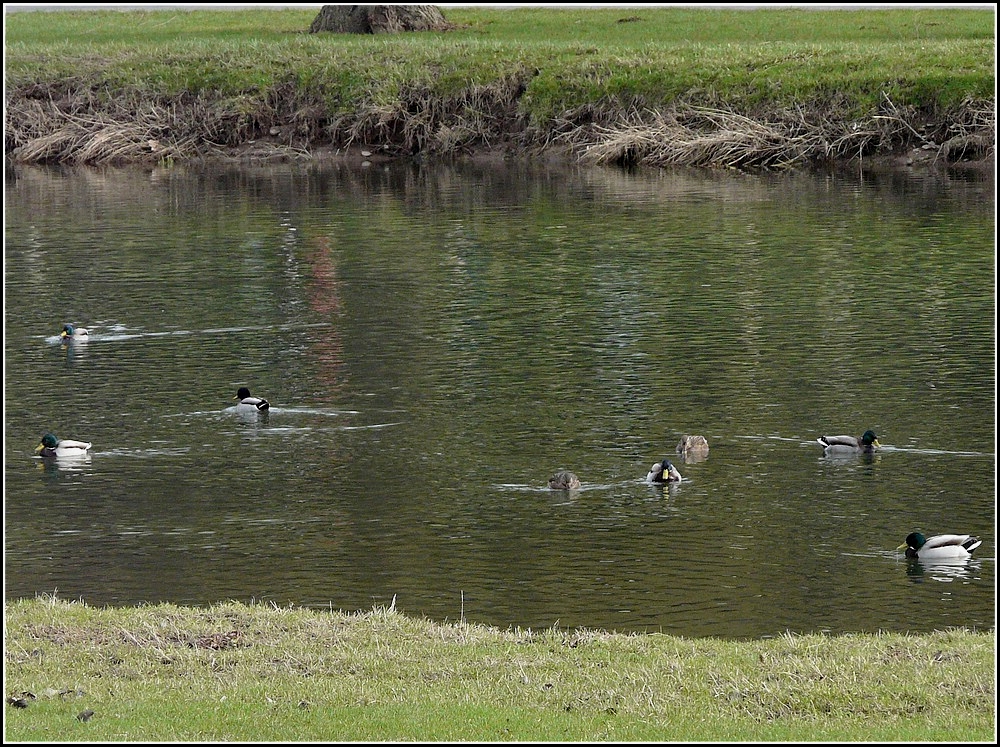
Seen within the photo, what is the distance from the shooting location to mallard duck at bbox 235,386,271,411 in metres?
25.5

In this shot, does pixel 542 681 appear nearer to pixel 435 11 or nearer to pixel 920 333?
pixel 920 333

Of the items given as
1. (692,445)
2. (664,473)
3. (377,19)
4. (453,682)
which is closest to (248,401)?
(692,445)

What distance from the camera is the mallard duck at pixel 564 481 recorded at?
20953mm

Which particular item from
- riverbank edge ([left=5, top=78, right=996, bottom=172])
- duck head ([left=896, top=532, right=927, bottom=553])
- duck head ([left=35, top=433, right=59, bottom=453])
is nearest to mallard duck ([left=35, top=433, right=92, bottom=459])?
duck head ([left=35, top=433, right=59, bottom=453])

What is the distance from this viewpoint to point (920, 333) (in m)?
30.3

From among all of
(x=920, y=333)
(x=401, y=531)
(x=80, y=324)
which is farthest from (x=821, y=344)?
(x=80, y=324)

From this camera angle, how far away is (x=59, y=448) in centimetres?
2311

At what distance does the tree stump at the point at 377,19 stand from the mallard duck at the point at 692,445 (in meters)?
57.2

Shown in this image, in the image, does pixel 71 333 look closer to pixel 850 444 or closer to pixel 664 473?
pixel 664 473

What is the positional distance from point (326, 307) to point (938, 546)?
18.8 metres

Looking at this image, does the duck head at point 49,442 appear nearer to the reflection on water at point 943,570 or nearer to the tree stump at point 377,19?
the reflection on water at point 943,570

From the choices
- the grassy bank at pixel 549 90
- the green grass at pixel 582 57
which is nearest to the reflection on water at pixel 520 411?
the grassy bank at pixel 549 90

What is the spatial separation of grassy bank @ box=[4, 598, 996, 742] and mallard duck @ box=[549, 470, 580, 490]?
5787 millimetres

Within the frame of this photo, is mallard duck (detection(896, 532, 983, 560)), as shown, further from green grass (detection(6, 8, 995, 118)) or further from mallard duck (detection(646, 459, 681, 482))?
green grass (detection(6, 8, 995, 118))
